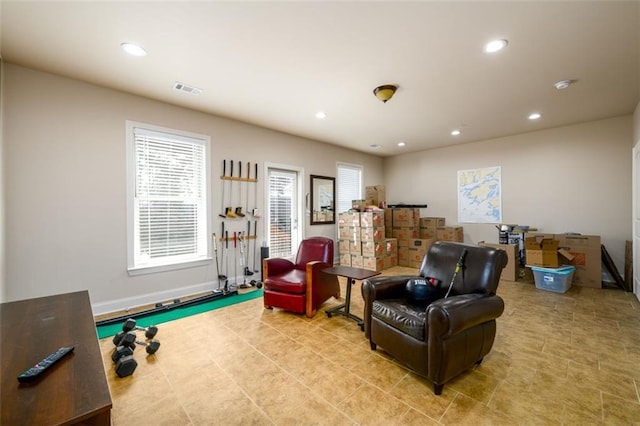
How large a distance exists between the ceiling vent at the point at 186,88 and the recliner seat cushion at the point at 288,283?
8.31 feet

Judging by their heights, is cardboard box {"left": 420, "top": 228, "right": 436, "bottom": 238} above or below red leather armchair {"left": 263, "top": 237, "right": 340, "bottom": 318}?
above

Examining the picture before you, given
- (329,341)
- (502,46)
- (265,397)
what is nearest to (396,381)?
(329,341)

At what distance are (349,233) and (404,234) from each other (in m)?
1.29

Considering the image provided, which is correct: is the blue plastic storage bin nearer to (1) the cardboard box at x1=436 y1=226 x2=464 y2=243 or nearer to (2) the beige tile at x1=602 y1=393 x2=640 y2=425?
(1) the cardboard box at x1=436 y1=226 x2=464 y2=243

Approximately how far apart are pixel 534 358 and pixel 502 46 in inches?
110

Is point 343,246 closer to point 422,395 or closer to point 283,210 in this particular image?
point 283,210

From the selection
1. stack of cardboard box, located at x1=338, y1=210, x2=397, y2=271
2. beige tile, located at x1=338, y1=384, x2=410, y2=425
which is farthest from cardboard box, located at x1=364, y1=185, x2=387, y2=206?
beige tile, located at x1=338, y1=384, x2=410, y2=425

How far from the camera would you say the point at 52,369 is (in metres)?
1.11

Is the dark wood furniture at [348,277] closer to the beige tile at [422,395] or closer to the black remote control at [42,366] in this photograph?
the beige tile at [422,395]

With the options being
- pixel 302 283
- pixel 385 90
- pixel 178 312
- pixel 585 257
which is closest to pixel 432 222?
pixel 585 257

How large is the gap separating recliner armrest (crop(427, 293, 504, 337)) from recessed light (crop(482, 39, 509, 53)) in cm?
222

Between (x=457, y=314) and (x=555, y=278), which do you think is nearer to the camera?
(x=457, y=314)

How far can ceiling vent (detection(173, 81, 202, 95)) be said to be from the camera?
3.19m

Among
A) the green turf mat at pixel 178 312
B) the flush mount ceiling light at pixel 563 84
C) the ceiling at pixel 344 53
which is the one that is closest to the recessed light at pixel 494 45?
the ceiling at pixel 344 53
